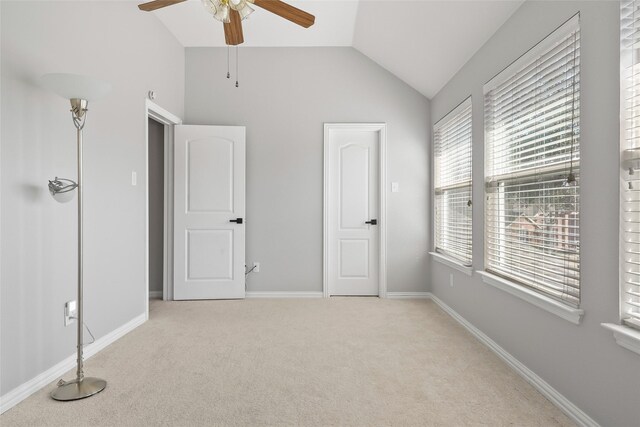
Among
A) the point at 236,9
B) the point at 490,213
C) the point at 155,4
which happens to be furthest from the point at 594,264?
the point at 155,4

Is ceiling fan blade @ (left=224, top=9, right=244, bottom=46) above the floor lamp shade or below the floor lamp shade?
above

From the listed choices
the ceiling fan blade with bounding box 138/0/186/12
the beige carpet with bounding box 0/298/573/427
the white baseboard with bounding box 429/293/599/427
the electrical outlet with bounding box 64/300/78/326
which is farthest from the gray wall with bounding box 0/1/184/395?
the white baseboard with bounding box 429/293/599/427

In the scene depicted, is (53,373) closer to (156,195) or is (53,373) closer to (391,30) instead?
(156,195)

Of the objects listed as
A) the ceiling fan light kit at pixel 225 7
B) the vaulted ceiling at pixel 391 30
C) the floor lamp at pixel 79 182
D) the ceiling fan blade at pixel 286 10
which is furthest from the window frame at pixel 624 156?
the floor lamp at pixel 79 182

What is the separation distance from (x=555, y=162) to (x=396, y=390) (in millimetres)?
1571

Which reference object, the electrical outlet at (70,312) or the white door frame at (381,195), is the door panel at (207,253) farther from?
the electrical outlet at (70,312)

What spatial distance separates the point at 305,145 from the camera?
14.8 feet

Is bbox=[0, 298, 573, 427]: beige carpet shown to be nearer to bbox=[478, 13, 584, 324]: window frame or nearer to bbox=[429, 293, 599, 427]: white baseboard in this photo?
bbox=[429, 293, 599, 427]: white baseboard

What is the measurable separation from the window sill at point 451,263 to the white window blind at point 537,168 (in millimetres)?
317

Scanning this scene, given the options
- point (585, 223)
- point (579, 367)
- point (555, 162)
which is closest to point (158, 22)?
point (555, 162)

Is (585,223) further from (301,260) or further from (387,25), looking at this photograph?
(301,260)

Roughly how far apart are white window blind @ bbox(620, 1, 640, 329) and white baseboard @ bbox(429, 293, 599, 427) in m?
0.56

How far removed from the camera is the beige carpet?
6.24 feet

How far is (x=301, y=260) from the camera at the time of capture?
178 inches
